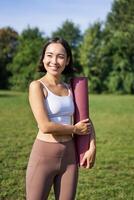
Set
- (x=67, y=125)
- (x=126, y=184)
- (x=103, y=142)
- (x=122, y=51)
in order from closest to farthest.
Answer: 1. (x=67, y=125)
2. (x=126, y=184)
3. (x=103, y=142)
4. (x=122, y=51)

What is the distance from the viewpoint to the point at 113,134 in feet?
41.2

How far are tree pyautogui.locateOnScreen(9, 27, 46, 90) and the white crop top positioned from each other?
5539 centimetres

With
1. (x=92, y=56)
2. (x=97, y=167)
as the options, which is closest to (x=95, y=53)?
(x=92, y=56)

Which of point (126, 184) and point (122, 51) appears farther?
point (122, 51)

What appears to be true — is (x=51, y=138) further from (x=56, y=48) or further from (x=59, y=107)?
(x=56, y=48)

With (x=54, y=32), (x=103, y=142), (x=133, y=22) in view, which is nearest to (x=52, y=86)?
(x=103, y=142)

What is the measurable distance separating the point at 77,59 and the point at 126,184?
53.0m

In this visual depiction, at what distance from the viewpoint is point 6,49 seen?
68.6 metres

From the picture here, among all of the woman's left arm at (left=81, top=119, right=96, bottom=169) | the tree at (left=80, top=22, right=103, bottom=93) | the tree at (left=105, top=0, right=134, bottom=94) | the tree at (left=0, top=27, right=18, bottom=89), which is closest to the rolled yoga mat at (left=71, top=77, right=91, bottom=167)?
the woman's left arm at (left=81, top=119, right=96, bottom=169)

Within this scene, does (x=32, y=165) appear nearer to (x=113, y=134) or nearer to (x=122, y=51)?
(x=113, y=134)

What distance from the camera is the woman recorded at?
9.95 ft

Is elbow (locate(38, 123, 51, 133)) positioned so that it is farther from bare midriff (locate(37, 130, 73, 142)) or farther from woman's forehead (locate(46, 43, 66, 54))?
woman's forehead (locate(46, 43, 66, 54))

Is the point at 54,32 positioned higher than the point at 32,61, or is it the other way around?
the point at 54,32

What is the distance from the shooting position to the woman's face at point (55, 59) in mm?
3135
